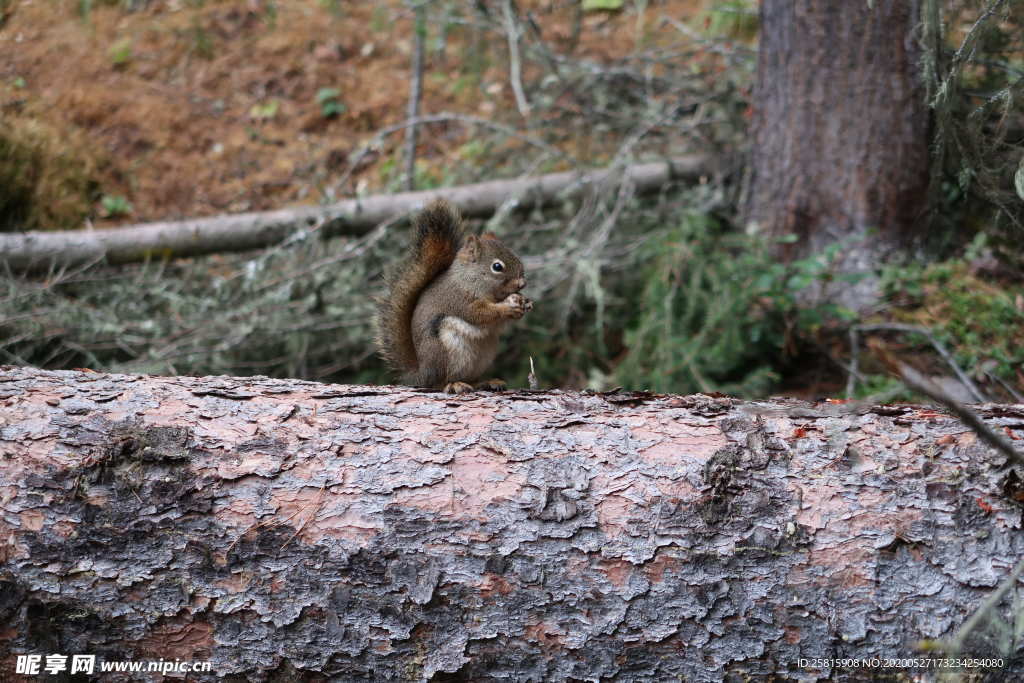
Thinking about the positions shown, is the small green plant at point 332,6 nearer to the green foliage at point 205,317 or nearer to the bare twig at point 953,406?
the green foliage at point 205,317

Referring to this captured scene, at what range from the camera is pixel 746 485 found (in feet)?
6.58

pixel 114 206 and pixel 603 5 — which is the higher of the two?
pixel 603 5

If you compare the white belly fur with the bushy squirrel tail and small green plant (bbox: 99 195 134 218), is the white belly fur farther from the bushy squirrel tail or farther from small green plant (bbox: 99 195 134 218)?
small green plant (bbox: 99 195 134 218)

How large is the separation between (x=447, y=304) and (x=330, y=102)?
433 cm

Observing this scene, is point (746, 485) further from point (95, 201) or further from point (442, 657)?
point (95, 201)

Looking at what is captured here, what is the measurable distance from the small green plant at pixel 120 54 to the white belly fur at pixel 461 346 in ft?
17.0

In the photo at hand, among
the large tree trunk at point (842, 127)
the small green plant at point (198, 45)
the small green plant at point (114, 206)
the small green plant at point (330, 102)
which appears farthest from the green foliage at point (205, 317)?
the small green plant at point (198, 45)

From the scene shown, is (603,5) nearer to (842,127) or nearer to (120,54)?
(842,127)

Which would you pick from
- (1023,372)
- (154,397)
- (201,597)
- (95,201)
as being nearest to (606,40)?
(95,201)

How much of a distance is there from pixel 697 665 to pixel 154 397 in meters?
1.60

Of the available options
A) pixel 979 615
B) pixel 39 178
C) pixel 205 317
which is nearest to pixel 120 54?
pixel 39 178

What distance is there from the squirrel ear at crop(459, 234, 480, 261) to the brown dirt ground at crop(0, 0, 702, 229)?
8.82 ft

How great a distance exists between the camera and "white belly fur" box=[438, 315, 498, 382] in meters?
2.90

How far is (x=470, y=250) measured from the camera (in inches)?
121
